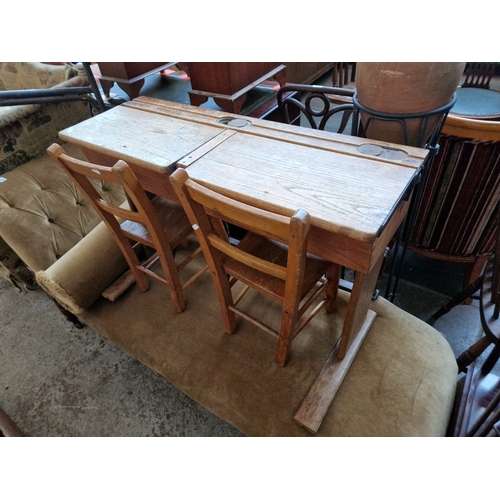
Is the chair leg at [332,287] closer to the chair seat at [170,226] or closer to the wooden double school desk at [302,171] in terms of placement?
the wooden double school desk at [302,171]

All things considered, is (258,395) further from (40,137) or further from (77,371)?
(40,137)

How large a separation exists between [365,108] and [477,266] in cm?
143

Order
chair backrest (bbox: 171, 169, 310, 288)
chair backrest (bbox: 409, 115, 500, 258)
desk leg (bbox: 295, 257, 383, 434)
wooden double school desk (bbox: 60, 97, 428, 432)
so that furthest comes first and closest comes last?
chair backrest (bbox: 409, 115, 500, 258), desk leg (bbox: 295, 257, 383, 434), wooden double school desk (bbox: 60, 97, 428, 432), chair backrest (bbox: 171, 169, 310, 288)

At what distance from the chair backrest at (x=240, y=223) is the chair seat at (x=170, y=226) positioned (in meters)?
0.32

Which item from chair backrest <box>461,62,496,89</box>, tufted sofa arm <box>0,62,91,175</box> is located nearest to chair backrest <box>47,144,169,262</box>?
tufted sofa arm <box>0,62,91,175</box>

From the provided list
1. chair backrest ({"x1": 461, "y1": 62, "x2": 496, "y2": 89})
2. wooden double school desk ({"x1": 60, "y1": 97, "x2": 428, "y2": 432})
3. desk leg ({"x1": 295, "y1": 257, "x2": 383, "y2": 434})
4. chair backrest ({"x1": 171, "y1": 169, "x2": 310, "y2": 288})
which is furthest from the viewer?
chair backrest ({"x1": 461, "y1": 62, "x2": 496, "y2": 89})

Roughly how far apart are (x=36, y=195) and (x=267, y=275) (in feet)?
4.99

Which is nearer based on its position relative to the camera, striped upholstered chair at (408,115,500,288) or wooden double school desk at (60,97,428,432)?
wooden double school desk at (60,97,428,432)

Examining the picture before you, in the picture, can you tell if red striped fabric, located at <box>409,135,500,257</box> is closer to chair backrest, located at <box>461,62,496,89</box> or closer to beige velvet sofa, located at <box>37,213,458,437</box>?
beige velvet sofa, located at <box>37,213,458,437</box>

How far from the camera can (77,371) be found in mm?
1710

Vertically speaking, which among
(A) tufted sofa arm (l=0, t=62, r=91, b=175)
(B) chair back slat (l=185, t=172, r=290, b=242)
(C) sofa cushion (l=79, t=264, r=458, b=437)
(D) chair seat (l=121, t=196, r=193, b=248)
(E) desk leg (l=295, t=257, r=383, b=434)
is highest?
(B) chair back slat (l=185, t=172, r=290, b=242)

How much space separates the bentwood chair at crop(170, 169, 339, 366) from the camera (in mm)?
787

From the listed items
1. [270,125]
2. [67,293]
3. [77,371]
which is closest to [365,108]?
[270,125]

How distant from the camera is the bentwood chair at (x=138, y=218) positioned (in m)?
1.05
